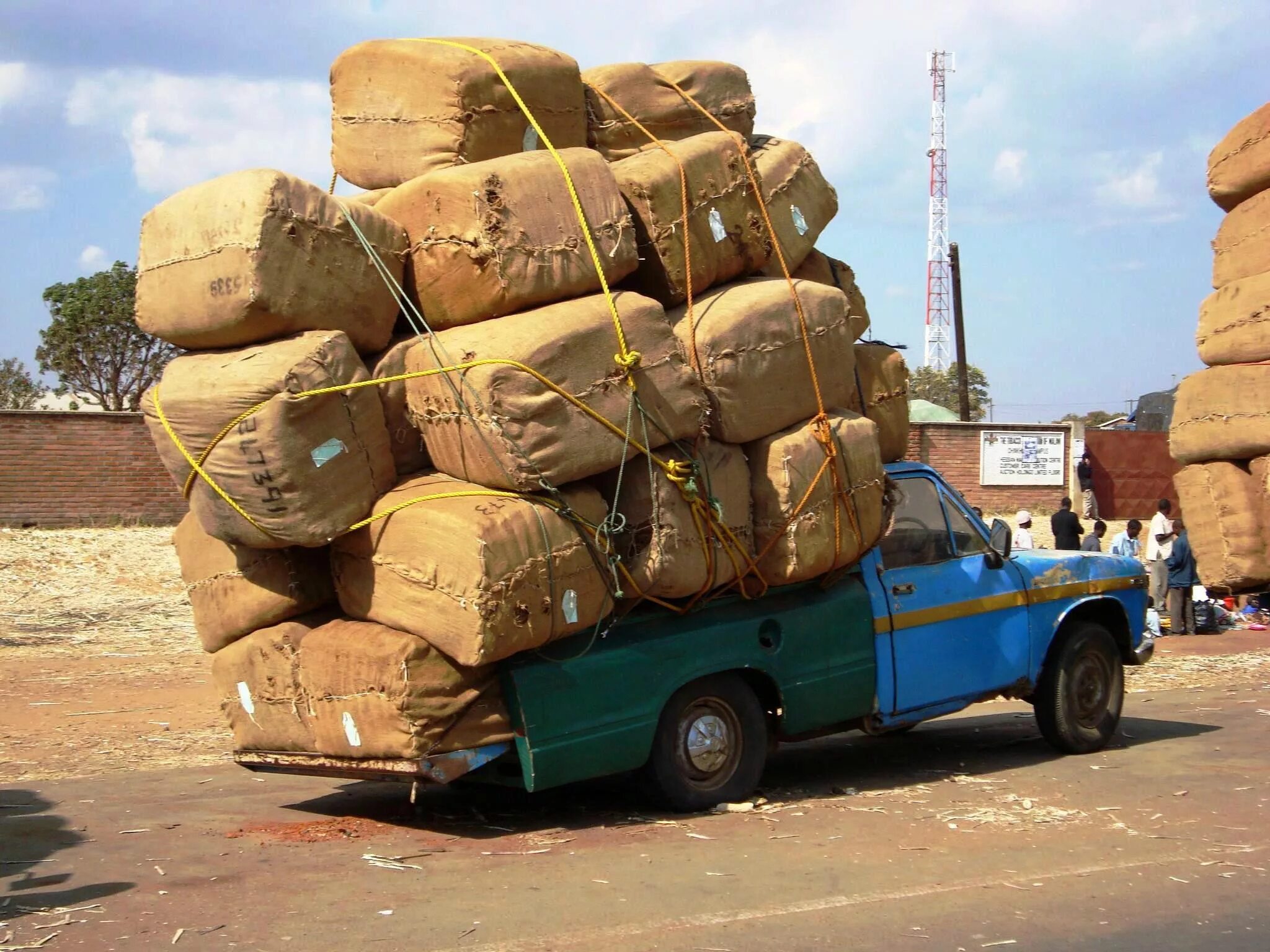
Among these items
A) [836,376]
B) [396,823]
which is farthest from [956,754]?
[396,823]

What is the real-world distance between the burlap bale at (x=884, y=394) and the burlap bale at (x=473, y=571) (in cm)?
228

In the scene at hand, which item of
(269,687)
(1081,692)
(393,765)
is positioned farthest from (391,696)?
(1081,692)

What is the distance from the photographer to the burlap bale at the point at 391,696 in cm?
598

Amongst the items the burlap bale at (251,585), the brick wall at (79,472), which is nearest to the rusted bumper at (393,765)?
the burlap bale at (251,585)

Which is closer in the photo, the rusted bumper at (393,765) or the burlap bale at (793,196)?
the rusted bumper at (393,765)

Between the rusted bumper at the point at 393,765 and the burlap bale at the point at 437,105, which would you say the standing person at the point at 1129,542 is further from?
the rusted bumper at the point at 393,765

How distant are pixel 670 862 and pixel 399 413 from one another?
2324mm

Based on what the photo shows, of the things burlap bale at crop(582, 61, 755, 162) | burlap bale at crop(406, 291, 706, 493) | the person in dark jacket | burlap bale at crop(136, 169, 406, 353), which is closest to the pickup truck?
burlap bale at crop(406, 291, 706, 493)

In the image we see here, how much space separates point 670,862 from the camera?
5.98m

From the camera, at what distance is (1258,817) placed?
697 centimetres

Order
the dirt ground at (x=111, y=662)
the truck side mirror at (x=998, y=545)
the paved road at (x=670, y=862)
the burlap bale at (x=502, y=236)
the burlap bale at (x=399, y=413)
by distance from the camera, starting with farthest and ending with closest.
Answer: the dirt ground at (x=111, y=662), the truck side mirror at (x=998, y=545), the burlap bale at (x=399, y=413), the burlap bale at (x=502, y=236), the paved road at (x=670, y=862)

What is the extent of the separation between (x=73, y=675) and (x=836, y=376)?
27.8ft

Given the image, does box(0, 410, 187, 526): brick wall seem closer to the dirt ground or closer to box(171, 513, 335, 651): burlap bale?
the dirt ground

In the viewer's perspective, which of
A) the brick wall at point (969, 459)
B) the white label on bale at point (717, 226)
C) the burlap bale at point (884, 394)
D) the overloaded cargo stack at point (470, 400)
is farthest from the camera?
the brick wall at point (969, 459)
